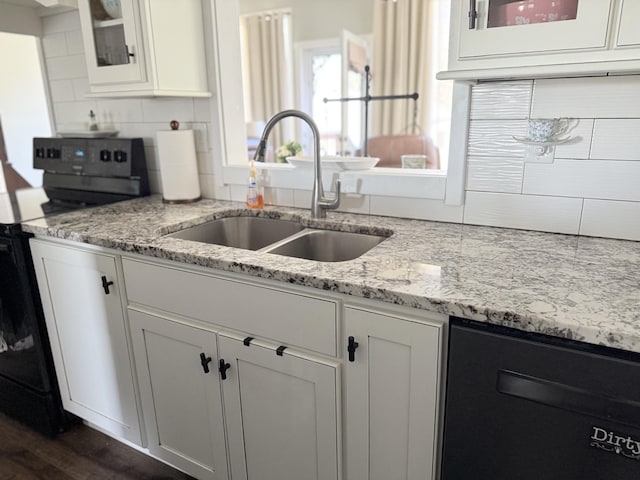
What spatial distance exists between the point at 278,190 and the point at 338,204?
1.18 feet

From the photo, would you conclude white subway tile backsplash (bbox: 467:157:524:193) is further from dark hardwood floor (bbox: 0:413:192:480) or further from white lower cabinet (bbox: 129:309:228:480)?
dark hardwood floor (bbox: 0:413:192:480)

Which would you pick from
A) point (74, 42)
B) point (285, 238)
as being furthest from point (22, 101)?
point (285, 238)

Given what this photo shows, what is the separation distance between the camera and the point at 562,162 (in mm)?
1323

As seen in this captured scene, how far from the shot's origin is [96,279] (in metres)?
1.48

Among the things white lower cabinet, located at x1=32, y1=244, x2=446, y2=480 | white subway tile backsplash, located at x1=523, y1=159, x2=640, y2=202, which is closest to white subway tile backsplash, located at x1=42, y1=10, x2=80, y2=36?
white lower cabinet, located at x1=32, y1=244, x2=446, y2=480

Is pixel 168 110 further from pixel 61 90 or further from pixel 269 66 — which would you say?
pixel 269 66

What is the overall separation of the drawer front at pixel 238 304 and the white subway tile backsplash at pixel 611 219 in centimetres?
84

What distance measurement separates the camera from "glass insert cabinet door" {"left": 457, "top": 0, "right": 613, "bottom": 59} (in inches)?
39.0

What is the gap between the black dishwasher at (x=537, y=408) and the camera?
2.63 feet

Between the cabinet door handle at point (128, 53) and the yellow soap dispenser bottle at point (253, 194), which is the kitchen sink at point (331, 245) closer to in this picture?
the yellow soap dispenser bottle at point (253, 194)

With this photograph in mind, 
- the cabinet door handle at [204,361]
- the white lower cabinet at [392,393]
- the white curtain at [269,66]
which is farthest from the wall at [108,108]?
the white curtain at [269,66]

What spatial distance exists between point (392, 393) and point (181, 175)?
1.29m

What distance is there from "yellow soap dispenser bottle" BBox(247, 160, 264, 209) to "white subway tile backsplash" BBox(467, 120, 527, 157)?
79 centimetres

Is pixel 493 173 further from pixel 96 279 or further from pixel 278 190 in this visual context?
pixel 96 279
